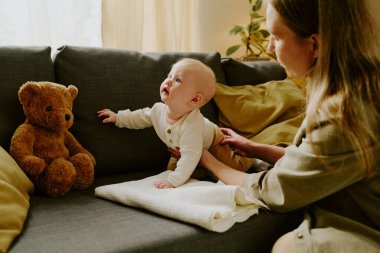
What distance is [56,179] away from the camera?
1.27 meters

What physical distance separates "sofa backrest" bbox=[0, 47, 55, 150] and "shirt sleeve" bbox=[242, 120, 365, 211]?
2.89 ft

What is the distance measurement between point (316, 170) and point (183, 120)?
1.93 feet

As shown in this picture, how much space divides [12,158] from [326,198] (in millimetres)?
923

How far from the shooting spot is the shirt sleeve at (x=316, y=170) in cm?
94

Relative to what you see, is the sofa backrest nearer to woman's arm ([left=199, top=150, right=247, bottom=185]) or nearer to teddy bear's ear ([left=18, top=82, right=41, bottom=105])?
teddy bear's ear ([left=18, top=82, right=41, bottom=105])

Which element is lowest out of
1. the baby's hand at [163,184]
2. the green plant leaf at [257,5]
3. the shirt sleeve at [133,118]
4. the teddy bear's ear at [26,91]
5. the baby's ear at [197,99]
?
the baby's hand at [163,184]

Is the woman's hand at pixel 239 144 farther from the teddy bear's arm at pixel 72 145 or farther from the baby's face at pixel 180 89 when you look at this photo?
the teddy bear's arm at pixel 72 145

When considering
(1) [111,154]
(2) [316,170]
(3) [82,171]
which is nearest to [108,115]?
(1) [111,154]

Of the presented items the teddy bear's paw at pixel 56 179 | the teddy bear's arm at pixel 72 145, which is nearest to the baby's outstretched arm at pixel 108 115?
the teddy bear's arm at pixel 72 145

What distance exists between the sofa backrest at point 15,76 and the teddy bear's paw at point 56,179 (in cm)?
19

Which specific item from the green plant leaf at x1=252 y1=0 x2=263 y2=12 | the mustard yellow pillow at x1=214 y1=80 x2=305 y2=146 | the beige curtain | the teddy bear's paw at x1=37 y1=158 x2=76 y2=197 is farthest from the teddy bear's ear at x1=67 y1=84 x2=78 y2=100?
the green plant leaf at x1=252 y1=0 x2=263 y2=12

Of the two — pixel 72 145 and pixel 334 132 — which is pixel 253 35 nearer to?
pixel 72 145

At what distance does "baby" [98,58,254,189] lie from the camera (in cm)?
138

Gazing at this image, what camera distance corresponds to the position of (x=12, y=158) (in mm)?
1237
